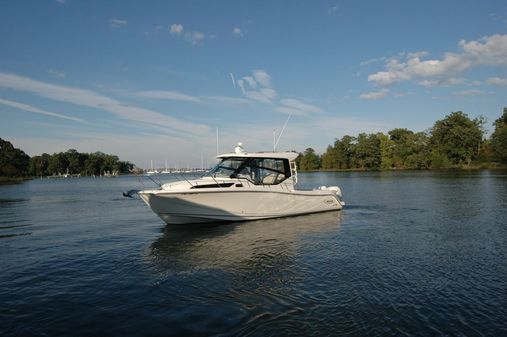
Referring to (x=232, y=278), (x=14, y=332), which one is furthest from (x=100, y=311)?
(x=232, y=278)

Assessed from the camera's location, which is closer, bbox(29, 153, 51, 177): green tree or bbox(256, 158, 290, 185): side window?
bbox(256, 158, 290, 185): side window

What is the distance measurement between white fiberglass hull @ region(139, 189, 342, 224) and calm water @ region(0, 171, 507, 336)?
64 cm

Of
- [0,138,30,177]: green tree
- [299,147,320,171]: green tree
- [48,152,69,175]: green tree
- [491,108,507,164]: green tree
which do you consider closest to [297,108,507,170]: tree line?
[491,108,507,164]: green tree

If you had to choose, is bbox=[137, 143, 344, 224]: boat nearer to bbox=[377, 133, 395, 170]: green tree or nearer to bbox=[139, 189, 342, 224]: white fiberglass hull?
bbox=[139, 189, 342, 224]: white fiberglass hull

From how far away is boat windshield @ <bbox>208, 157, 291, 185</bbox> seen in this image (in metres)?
16.3

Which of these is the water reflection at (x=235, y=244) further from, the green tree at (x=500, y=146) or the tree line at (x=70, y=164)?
the tree line at (x=70, y=164)

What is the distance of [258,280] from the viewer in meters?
8.20

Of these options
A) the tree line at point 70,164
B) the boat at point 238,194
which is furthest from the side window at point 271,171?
the tree line at point 70,164

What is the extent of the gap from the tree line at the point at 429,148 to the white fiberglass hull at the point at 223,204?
3399 inches

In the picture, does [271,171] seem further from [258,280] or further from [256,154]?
[258,280]

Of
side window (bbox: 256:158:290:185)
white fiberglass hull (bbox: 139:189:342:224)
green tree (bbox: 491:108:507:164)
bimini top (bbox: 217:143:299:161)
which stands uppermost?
green tree (bbox: 491:108:507:164)

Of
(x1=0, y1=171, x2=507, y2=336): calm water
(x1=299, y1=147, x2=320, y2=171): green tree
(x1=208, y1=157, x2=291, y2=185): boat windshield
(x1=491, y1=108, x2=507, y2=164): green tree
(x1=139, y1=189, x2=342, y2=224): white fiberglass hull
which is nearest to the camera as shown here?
(x1=0, y1=171, x2=507, y2=336): calm water

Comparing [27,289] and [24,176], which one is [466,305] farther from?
[24,176]

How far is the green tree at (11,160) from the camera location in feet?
376
